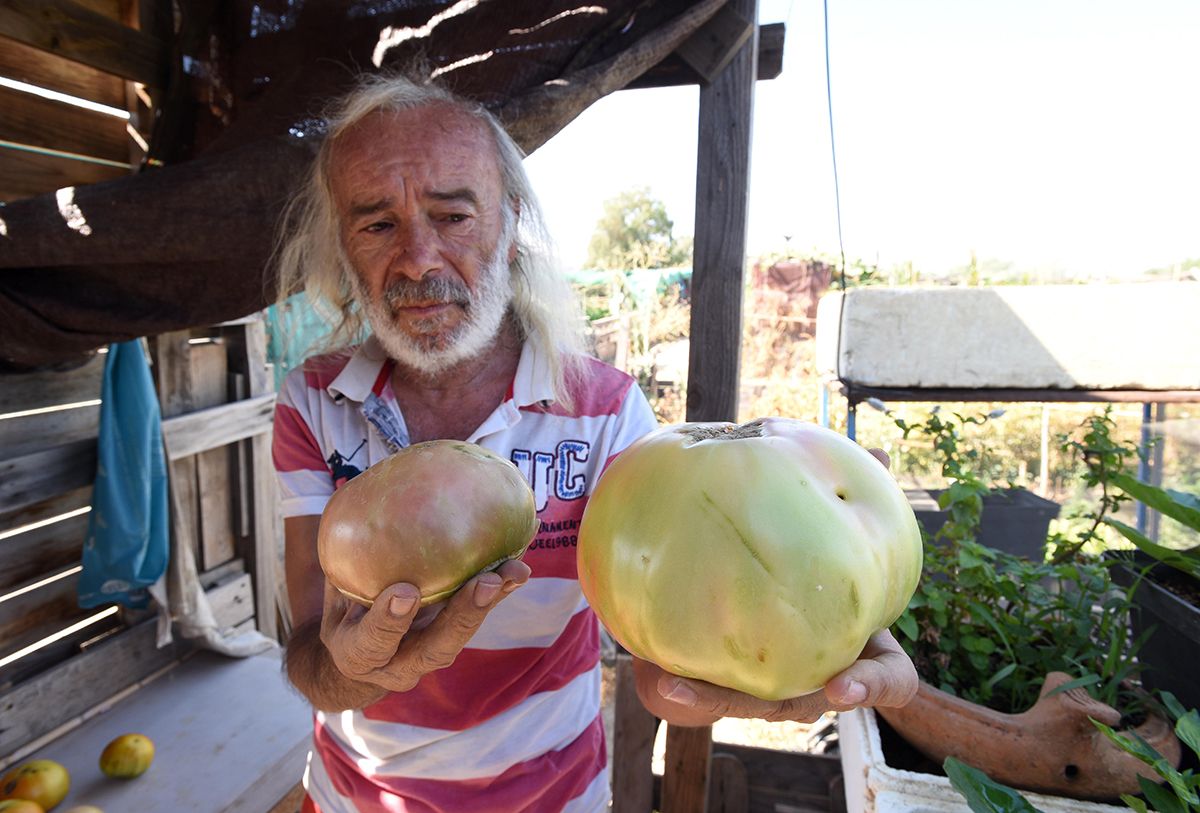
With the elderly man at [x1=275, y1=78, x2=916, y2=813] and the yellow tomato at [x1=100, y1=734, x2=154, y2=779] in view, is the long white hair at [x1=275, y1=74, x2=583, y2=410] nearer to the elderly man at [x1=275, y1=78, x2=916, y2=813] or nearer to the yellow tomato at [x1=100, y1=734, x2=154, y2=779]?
the elderly man at [x1=275, y1=78, x2=916, y2=813]

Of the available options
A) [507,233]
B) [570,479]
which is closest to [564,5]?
[507,233]

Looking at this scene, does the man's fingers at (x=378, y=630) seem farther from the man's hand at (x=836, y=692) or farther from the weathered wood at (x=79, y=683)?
the weathered wood at (x=79, y=683)

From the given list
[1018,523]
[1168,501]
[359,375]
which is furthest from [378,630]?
[1018,523]

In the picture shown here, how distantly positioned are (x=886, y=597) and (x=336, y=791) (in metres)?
1.32

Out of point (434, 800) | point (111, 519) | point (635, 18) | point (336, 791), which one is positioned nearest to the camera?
point (434, 800)

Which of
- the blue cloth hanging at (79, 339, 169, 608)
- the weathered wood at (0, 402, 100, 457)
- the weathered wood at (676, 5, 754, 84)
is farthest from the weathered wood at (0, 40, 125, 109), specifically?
the weathered wood at (676, 5, 754, 84)

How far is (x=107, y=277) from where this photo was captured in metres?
1.70

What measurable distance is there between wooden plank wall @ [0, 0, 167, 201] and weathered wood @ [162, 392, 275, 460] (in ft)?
3.30

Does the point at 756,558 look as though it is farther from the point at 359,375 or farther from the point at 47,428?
the point at 47,428

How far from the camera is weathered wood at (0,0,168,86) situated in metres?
1.89

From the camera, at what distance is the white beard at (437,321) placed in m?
1.47

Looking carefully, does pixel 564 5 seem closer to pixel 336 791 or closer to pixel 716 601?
pixel 716 601

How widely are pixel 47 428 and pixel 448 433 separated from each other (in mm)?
2035

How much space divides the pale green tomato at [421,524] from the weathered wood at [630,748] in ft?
3.90
